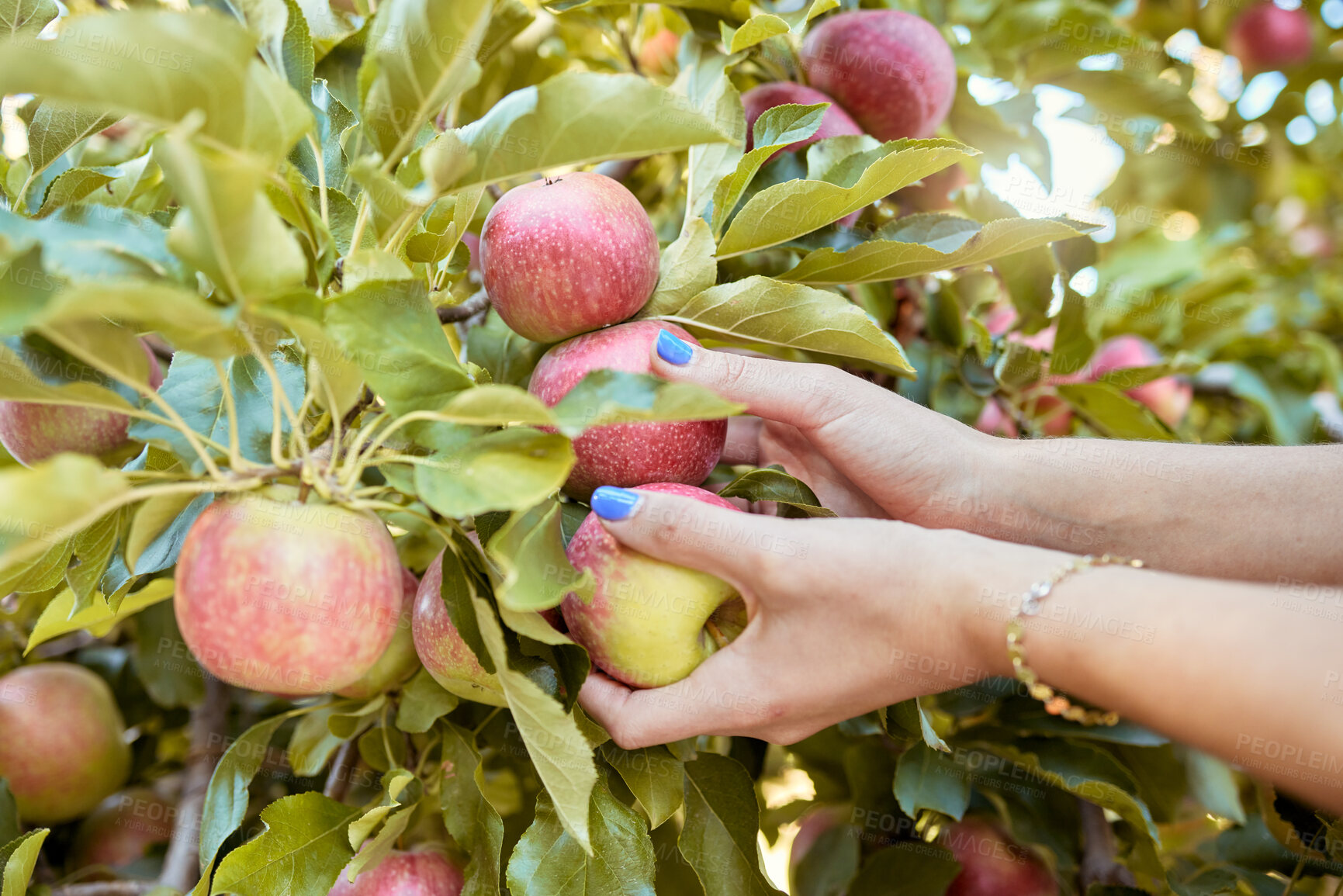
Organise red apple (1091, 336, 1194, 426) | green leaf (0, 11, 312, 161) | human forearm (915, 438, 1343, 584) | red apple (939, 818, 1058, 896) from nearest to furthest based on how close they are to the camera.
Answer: green leaf (0, 11, 312, 161) < human forearm (915, 438, 1343, 584) < red apple (939, 818, 1058, 896) < red apple (1091, 336, 1194, 426)

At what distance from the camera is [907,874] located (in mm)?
1045

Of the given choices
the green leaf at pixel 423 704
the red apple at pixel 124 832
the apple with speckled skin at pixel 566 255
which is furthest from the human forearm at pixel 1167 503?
the red apple at pixel 124 832

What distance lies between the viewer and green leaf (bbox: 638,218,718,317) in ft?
2.51

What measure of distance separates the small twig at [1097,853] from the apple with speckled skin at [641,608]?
721mm

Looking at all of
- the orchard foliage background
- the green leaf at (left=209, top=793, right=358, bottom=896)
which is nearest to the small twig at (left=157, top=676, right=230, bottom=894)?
the orchard foliage background

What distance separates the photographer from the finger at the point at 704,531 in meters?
0.63

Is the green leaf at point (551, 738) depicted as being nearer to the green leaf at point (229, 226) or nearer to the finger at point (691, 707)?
the finger at point (691, 707)

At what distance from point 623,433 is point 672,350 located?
78mm

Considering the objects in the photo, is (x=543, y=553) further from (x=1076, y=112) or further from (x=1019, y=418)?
(x=1076, y=112)

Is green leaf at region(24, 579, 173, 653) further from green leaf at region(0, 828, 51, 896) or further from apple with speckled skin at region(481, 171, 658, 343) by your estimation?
apple with speckled skin at region(481, 171, 658, 343)

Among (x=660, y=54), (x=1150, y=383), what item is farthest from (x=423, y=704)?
(x=1150, y=383)

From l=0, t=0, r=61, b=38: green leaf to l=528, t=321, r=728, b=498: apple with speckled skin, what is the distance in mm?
510

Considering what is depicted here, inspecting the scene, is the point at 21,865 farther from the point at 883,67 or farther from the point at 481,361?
the point at 883,67

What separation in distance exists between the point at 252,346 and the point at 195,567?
0.15 metres
